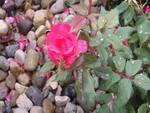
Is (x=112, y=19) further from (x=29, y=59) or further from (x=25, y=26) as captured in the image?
(x=25, y=26)

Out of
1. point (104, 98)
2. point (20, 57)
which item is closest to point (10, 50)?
point (20, 57)

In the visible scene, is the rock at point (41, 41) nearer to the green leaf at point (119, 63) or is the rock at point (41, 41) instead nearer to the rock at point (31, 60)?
the rock at point (31, 60)

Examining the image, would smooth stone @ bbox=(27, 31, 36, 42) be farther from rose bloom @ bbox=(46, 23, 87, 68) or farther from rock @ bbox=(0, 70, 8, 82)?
rose bloom @ bbox=(46, 23, 87, 68)

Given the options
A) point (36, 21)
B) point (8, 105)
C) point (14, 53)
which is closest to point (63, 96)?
point (8, 105)

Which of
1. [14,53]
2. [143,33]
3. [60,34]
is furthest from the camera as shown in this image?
[14,53]

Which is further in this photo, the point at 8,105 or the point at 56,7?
the point at 56,7

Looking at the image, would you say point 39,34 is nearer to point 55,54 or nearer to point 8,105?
point 8,105

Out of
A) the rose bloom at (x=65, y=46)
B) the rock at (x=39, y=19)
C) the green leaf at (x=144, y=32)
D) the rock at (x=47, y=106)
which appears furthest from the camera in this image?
the rock at (x=39, y=19)

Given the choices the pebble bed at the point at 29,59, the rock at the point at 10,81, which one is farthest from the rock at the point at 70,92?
the rock at the point at 10,81

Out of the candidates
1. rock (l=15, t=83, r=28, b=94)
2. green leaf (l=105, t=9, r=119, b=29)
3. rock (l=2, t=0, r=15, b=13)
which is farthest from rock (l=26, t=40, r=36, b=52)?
green leaf (l=105, t=9, r=119, b=29)
